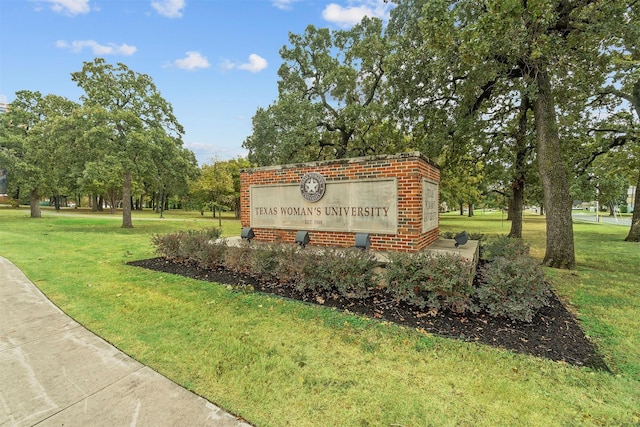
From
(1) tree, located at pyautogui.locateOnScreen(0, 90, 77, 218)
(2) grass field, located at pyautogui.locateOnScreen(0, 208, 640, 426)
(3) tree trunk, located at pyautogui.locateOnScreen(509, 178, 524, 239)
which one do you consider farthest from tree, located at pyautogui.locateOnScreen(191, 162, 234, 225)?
(3) tree trunk, located at pyautogui.locateOnScreen(509, 178, 524, 239)

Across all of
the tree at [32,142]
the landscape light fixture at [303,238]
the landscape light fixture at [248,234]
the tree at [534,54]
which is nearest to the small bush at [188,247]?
the landscape light fixture at [248,234]

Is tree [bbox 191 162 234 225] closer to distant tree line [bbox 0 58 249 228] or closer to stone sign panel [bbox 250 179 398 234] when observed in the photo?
distant tree line [bbox 0 58 249 228]

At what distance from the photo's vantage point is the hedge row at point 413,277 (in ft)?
13.3

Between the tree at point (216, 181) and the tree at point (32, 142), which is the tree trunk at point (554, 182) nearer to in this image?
the tree at point (216, 181)

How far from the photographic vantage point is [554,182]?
7.48 metres

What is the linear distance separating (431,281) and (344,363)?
6.48 ft

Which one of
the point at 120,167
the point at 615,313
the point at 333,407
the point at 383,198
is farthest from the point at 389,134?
the point at 120,167

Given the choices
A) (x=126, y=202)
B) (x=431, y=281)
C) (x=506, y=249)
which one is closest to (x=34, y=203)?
(x=126, y=202)

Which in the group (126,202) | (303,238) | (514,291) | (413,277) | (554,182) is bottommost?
(514,291)

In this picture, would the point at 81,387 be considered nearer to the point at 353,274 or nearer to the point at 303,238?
the point at 353,274

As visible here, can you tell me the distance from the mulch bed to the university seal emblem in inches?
104

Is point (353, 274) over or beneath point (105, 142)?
beneath

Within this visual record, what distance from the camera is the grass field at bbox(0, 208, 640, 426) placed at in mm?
2309

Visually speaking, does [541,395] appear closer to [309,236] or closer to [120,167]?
[309,236]
